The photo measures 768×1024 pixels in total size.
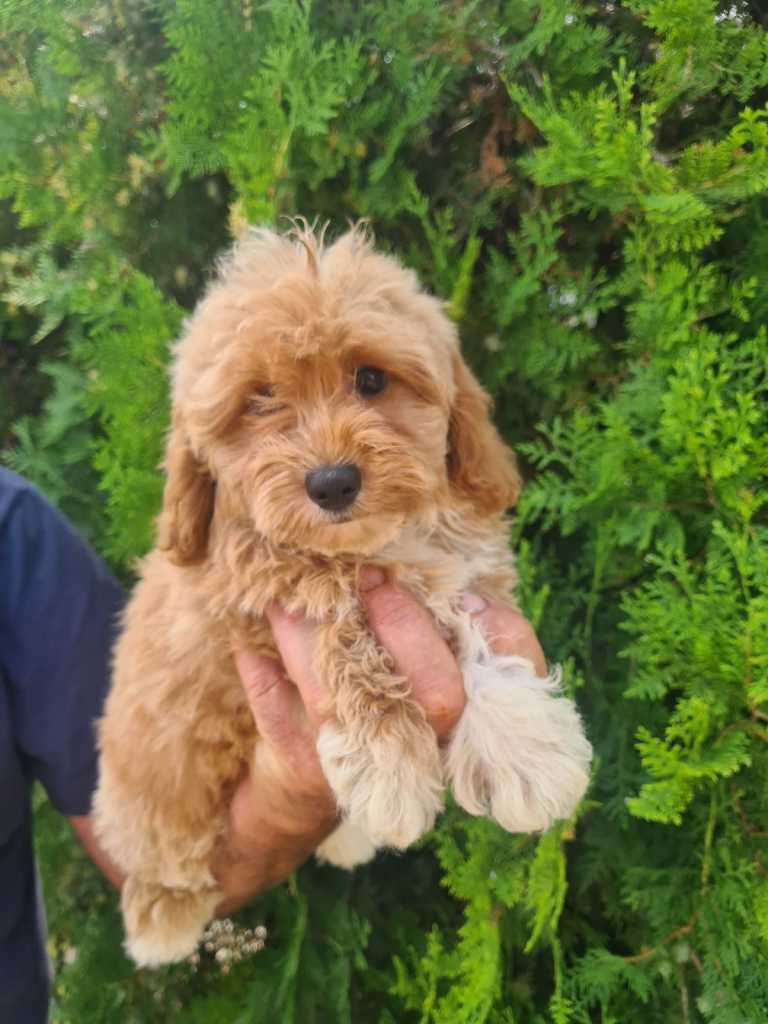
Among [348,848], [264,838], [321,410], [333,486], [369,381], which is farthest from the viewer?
[348,848]

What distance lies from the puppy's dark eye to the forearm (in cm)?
100

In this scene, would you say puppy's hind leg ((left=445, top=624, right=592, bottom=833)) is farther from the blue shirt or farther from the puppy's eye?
the blue shirt

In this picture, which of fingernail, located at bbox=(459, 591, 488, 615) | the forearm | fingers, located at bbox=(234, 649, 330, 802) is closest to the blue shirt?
the forearm

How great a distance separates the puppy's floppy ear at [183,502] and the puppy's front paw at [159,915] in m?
0.98

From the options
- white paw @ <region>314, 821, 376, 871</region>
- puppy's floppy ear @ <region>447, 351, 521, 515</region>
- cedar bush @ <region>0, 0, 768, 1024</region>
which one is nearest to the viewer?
cedar bush @ <region>0, 0, 768, 1024</region>

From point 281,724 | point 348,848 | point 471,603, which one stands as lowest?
point 348,848

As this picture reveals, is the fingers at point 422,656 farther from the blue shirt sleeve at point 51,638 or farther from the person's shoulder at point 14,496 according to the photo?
the person's shoulder at point 14,496

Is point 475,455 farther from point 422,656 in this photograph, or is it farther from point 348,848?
point 348,848

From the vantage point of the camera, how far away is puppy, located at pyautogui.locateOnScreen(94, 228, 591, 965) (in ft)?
5.34

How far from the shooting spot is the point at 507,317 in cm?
210

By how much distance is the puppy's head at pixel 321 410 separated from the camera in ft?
5.26

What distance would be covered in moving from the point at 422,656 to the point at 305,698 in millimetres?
281

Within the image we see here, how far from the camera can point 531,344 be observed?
213 cm

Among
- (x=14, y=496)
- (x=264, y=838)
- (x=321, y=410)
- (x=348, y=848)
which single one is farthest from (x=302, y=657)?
(x=348, y=848)
